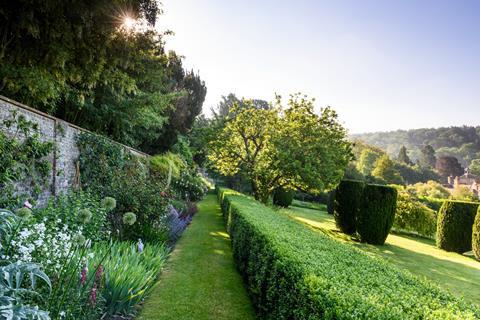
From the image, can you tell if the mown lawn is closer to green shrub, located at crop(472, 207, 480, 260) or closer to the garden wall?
green shrub, located at crop(472, 207, 480, 260)

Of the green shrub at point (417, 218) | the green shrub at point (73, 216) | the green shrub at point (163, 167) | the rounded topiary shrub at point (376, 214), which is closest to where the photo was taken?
the green shrub at point (73, 216)

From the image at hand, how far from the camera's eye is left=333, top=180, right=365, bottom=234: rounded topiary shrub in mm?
12539

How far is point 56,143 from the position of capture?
20.9 ft

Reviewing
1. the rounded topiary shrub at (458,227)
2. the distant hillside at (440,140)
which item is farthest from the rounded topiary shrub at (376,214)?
the distant hillside at (440,140)

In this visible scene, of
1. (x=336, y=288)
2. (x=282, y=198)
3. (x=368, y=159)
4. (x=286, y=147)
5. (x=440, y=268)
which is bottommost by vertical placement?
(x=440, y=268)

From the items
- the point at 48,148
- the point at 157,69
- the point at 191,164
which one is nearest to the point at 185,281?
the point at 48,148

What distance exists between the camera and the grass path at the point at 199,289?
406 cm

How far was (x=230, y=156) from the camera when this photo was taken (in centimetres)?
1698

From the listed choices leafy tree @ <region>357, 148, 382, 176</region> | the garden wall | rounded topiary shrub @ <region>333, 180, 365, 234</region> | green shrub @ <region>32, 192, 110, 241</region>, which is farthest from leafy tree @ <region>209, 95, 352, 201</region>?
leafy tree @ <region>357, 148, 382, 176</region>

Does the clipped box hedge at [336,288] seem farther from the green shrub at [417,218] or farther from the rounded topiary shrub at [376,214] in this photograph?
the green shrub at [417,218]

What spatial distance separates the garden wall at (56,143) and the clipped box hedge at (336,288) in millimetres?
4784

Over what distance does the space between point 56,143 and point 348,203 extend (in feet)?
37.0

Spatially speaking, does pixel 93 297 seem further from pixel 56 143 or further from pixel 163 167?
pixel 163 167

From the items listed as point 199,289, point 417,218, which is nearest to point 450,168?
point 417,218
